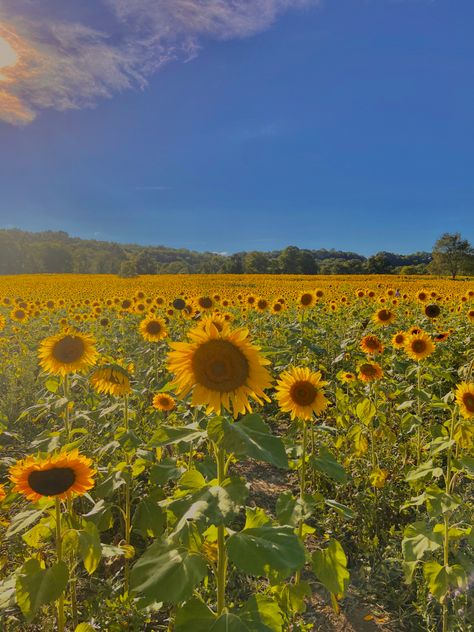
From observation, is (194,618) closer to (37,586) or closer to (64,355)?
(37,586)

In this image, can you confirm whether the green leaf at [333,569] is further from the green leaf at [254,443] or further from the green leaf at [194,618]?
the green leaf at [254,443]

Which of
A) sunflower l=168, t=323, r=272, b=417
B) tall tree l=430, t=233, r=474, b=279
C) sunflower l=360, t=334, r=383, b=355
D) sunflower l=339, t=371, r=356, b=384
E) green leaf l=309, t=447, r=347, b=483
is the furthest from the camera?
tall tree l=430, t=233, r=474, b=279

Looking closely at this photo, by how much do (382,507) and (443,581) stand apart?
1562 mm

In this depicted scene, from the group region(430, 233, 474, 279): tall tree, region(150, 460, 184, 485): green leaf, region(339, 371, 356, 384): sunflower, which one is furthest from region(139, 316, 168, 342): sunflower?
region(430, 233, 474, 279): tall tree

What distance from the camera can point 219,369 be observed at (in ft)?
6.23

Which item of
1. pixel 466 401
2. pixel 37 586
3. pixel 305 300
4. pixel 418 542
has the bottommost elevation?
pixel 418 542

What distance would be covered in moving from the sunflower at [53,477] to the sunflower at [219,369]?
66 centimetres

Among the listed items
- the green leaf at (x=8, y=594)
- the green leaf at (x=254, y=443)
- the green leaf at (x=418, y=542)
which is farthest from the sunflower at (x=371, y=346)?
the green leaf at (x=8, y=594)

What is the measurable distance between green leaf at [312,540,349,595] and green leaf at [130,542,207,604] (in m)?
0.97

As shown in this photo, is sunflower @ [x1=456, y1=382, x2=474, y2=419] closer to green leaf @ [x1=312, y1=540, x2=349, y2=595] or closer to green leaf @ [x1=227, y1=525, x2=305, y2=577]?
green leaf @ [x1=312, y1=540, x2=349, y2=595]

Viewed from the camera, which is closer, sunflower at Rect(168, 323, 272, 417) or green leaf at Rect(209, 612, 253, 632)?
green leaf at Rect(209, 612, 253, 632)

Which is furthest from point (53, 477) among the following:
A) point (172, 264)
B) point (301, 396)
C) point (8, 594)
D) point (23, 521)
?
point (172, 264)

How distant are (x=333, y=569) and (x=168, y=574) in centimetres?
110

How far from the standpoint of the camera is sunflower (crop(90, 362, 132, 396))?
3.02 meters
